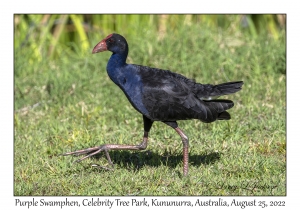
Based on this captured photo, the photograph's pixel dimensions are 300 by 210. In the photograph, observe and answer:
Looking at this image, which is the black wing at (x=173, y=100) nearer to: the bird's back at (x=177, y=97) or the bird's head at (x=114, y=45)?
the bird's back at (x=177, y=97)

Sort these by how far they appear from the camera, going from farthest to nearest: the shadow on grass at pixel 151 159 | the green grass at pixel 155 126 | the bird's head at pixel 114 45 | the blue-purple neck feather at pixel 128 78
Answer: the shadow on grass at pixel 151 159 < the bird's head at pixel 114 45 < the blue-purple neck feather at pixel 128 78 < the green grass at pixel 155 126

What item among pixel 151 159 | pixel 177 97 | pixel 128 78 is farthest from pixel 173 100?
pixel 151 159

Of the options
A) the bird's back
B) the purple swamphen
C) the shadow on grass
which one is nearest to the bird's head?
the purple swamphen

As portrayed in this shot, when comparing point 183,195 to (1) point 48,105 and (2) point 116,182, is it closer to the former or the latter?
(2) point 116,182

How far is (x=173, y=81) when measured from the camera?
201 inches

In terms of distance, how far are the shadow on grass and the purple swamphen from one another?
0.20 metres

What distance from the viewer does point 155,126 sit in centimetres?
629

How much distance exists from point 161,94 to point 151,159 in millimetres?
744

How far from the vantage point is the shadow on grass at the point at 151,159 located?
5.32m

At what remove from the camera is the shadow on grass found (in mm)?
5316

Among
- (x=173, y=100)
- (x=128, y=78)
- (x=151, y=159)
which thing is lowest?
(x=151, y=159)

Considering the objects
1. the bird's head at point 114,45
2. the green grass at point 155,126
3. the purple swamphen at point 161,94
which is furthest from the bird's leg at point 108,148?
the bird's head at point 114,45

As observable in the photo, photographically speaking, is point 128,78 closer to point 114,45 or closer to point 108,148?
point 114,45

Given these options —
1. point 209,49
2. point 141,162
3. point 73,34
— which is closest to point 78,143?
point 141,162
